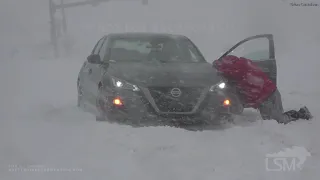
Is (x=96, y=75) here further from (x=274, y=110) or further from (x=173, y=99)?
(x=274, y=110)

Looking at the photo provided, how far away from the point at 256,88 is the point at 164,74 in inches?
65.4

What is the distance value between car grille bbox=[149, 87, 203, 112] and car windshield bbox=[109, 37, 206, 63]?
1.46 meters

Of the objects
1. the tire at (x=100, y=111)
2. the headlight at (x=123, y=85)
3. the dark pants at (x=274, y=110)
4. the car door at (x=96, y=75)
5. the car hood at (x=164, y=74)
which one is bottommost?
the dark pants at (x=274, y=110)

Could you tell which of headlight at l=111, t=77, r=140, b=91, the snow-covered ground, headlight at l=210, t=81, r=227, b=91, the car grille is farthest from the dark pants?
headlight at l=111, t=77, r=140, b=91

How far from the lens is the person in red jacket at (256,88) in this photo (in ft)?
24.7

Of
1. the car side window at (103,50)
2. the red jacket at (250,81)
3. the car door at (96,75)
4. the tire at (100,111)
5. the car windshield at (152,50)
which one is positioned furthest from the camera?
the car side window at (103,50)

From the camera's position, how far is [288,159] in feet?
17.1

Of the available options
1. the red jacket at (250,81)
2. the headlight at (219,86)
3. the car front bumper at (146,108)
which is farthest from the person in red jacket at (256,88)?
the car front bumper at (146,108)

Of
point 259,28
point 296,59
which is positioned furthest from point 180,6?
point 296,59

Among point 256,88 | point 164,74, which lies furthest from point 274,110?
point 164,74

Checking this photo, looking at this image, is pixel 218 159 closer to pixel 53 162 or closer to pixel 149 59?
pixel 53 162

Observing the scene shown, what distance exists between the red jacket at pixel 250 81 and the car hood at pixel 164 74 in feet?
1.52

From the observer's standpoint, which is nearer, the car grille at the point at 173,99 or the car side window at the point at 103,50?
the car grille at the point at 173,99

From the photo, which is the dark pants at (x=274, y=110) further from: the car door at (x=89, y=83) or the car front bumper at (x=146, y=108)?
the car door at (x=89, y=83)
